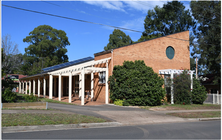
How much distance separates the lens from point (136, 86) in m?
17.7

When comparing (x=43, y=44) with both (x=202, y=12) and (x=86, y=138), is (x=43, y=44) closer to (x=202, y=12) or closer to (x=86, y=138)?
(x=202, y=12)

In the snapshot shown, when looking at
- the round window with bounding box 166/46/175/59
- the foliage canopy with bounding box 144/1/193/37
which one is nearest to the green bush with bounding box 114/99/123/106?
the round window with bounding box 166/46/175/59

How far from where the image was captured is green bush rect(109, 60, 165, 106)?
57.9ft

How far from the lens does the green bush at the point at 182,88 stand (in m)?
20.0

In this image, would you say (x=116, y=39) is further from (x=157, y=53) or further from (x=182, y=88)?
(x=182, y=88)

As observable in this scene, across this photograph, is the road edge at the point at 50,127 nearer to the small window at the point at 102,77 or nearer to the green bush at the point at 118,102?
the green bush at the point at 118,102

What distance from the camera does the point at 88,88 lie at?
23.9 metres

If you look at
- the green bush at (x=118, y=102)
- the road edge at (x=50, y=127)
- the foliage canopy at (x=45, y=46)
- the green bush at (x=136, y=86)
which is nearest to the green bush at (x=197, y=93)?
the green bush at (x=136, y=86)

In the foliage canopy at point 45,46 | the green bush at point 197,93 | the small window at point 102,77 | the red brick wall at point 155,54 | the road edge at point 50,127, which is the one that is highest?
the foliage canopy at point 45,46

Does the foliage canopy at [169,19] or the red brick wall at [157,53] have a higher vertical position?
the foliage canopy at [169,19]

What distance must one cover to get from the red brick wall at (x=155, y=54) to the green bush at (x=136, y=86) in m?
1.56

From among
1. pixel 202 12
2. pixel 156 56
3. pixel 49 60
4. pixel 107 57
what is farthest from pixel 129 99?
pixel 49 60

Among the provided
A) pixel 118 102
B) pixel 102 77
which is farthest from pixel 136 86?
pixel 102 77

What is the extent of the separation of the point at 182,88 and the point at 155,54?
4.44 metres
